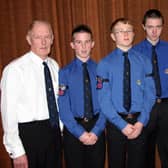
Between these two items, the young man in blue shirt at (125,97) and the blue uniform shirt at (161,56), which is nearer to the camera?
the young man in blue shirt at (125,97)

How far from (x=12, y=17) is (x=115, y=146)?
69.9 inches

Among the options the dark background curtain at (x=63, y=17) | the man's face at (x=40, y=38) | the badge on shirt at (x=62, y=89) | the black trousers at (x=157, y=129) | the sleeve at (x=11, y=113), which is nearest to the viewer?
the sleeve at (x=11, y=113)

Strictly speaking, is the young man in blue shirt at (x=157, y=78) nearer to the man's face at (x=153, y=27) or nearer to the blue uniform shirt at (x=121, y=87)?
the man's face at (x=153, y=27)

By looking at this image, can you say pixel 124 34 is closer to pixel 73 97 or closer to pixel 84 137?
pixel 73 97

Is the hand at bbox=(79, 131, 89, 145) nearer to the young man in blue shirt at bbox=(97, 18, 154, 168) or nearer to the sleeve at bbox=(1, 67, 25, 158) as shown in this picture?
the young man in blue shirt at bbox=(97, 18, 154, 168)

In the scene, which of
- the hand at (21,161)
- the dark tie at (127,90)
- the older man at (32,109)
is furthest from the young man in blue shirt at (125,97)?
the hand at (21,161)

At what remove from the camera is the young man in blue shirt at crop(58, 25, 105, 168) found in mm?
2182

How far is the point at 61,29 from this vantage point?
291 cm

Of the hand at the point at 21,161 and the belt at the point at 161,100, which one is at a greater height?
the belt at the point at 161,100

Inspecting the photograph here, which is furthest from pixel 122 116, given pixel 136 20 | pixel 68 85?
pixel 136 20

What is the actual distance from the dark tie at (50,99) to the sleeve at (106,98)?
391 millimetres

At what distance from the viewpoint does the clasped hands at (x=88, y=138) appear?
2121 mm

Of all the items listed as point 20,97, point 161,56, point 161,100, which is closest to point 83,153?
point 20,97

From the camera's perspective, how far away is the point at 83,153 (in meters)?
2.22
